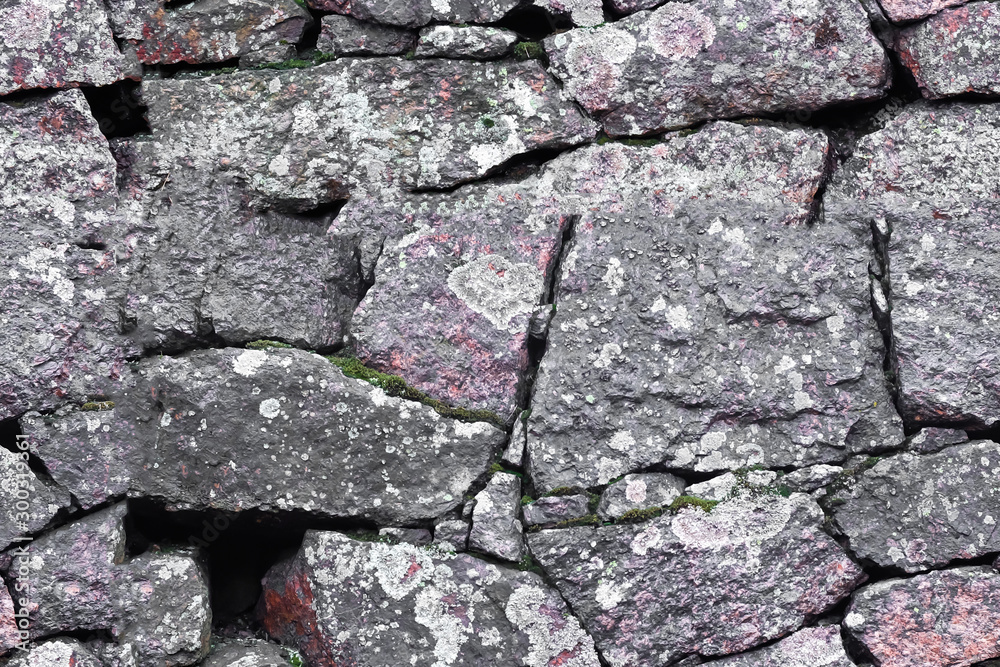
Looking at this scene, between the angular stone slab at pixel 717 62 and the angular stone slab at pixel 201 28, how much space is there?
1.23 metres

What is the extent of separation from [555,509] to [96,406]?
74.9 inches

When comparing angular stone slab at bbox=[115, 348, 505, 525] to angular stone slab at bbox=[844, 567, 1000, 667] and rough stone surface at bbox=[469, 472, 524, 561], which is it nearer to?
rough stone surface at bbox=[469, 472, 524, 561]

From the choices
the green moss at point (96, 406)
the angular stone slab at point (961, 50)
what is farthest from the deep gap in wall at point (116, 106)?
the angular stone slab at point (961, 50)

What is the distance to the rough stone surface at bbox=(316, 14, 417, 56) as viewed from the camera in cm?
377

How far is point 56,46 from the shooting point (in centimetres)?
363

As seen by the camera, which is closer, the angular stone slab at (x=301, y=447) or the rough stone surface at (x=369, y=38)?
the angular stone slab at (x=301, y=447)

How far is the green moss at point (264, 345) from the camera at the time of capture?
365cm

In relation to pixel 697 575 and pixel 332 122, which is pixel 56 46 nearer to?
pixel 332 122

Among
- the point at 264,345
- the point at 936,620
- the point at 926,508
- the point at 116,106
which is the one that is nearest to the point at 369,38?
the point at 116,106

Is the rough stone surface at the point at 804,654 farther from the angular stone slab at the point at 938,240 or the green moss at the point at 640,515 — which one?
the angular stone slab at the point at 938,240

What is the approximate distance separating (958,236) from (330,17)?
275cm

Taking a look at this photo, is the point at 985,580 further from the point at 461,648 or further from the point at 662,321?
the point at 461,648

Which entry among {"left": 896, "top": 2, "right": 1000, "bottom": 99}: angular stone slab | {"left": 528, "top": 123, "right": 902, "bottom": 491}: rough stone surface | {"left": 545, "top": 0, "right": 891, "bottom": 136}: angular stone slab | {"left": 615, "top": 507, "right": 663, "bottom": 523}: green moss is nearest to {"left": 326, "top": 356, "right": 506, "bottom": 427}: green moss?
{"left": 528, "top": 123, "right": 902, "bottom": 491}: rough stone surface

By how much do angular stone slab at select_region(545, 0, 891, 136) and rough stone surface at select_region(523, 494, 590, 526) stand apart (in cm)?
155
